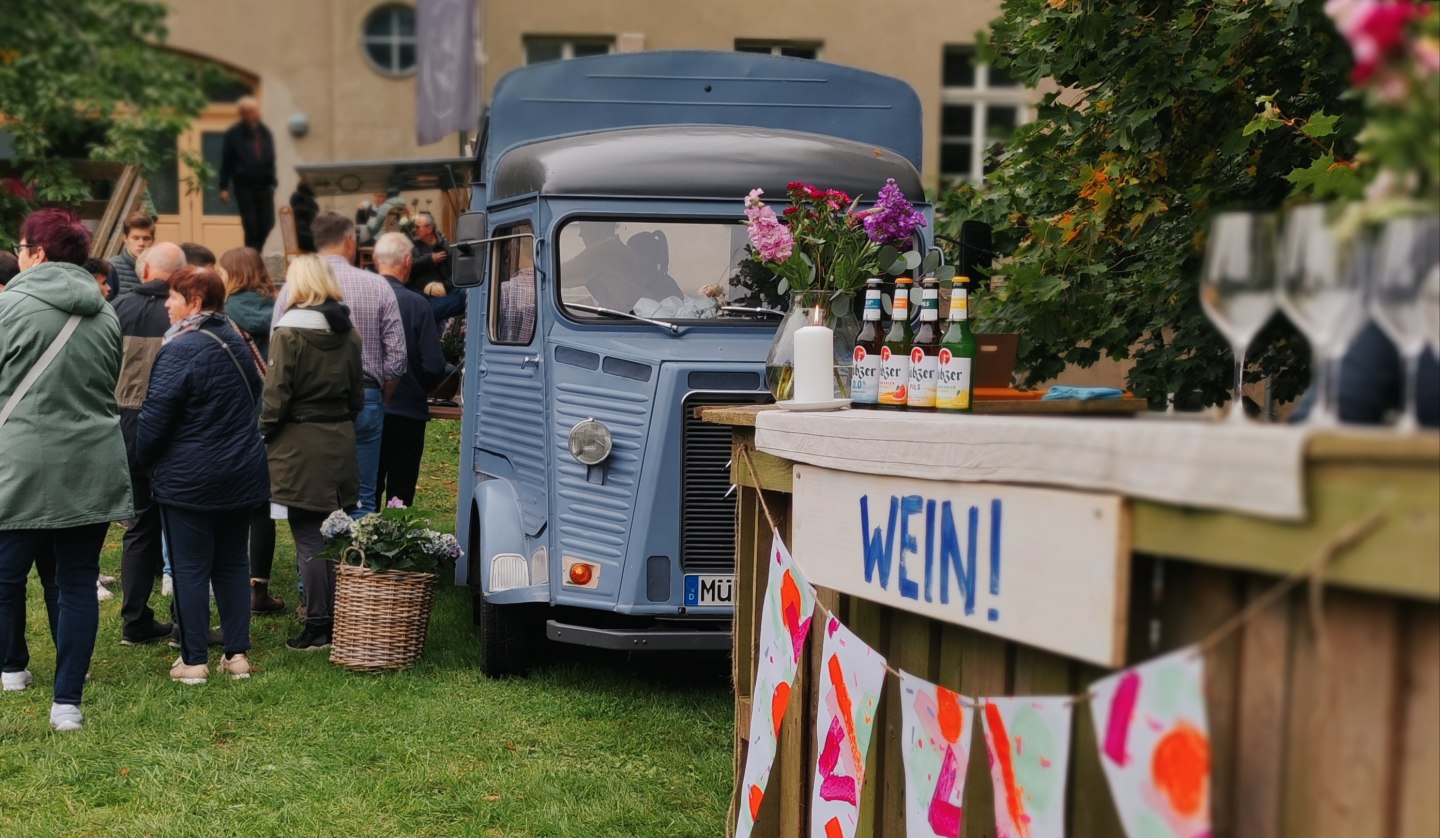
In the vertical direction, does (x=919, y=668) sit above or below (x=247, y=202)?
below

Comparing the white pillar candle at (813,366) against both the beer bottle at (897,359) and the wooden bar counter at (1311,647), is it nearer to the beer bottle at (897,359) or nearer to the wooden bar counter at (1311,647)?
the beer bottle at (897,359)

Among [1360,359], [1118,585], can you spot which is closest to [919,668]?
[1118,585]

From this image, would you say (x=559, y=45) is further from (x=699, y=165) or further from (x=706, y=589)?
(x=706, y=589)

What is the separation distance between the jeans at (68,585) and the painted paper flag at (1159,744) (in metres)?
4.76

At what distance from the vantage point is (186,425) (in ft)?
21.1

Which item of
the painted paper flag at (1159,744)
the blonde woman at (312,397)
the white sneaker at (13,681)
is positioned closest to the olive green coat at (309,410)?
the blonde woman at (312,397)

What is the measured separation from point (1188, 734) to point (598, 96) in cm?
586

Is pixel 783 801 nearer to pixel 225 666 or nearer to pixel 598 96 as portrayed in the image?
pixel 225 666

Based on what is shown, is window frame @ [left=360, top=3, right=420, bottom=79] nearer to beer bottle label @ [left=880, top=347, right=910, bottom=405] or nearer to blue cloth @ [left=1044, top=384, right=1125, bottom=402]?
blue cloth @ [left=1044, top=384, right=1125, bottom=402]

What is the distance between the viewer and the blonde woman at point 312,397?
7129 mm

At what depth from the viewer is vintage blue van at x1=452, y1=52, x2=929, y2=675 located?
6410 millimetres

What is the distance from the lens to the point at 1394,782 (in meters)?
1.87

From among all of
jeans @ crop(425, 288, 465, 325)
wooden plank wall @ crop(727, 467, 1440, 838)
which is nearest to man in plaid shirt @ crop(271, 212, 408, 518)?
jeans @ crop(425, 288, 465, 325)

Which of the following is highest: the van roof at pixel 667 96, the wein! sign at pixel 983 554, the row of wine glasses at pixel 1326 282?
the van roof at pixel 667 96
